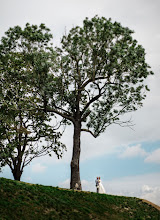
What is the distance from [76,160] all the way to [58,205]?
8214mm

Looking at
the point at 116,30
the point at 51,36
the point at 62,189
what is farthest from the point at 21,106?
the point at 116,30

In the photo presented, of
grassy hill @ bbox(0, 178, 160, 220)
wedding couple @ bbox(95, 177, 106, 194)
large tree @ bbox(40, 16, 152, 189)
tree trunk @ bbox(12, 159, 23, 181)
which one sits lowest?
grassy hill @ bbox(0, 178, 160, 220)

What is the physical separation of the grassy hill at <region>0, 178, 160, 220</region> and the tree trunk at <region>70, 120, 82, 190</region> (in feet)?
7.11

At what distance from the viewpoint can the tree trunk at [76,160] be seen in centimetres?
2594

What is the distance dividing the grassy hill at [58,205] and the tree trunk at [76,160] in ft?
7.11

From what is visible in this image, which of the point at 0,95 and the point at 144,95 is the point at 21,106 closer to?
the point at 0,95

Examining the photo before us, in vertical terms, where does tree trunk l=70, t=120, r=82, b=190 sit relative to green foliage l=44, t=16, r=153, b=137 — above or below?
below

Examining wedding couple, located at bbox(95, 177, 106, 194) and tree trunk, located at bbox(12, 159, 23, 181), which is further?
tree trunk, located at bbox(12, 159, 23, 181)

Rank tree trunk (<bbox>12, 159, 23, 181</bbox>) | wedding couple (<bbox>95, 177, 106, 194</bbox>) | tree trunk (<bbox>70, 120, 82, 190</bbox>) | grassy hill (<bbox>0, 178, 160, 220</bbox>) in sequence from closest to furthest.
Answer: grassy hill (<bbox>0, 178, 160, 220</bbox>), tree trunk (<bbox>70, 120, 82, 190</bbox>), wedding couple (<bbox>95, 177, 106, 194</bbox>), tree trunk (<bbox>12, 159, 23, 181</bbox>)

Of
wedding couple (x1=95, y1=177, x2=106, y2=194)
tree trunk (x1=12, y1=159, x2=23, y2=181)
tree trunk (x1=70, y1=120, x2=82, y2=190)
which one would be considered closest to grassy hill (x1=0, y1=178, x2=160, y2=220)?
tree trunk (x1=70, y1=120, x2=82, y2=190)

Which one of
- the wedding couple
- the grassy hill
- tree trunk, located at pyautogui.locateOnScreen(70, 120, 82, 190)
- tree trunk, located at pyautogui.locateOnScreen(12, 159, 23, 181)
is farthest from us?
tree trunk, located at pyautogui.locateOnScreen(12, 159, 23, 181)

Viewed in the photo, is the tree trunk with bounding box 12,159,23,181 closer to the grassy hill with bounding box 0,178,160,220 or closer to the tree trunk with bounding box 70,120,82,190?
the tree trunk with bounding box 70,120,82,190

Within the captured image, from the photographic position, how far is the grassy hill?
15916mm

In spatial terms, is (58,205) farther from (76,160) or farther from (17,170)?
(17,170)
